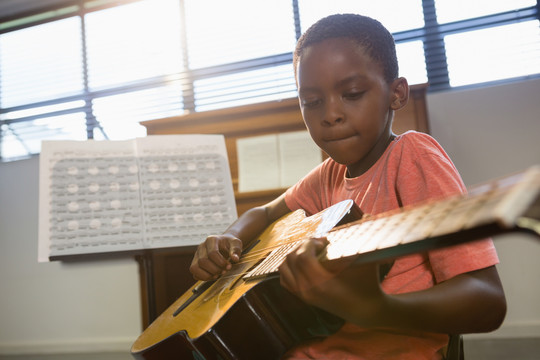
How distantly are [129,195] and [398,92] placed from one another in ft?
3.15

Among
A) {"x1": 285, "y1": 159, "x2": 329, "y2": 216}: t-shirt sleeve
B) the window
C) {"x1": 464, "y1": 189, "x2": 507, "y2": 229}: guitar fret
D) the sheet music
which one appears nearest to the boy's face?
{"x1": 285, "y1": 159, "x2": 329, "y2": 216}: t-shirt sleeve

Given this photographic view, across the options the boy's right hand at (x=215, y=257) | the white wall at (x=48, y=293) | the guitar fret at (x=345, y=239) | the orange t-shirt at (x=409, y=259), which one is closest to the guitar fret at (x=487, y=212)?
the guitar fret at (x=345, y=239)

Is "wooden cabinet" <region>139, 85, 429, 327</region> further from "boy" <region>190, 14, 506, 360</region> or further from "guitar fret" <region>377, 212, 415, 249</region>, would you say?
"guitar fret" <region>377, 212, 415, 249</region>

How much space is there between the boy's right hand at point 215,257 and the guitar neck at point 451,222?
474mm

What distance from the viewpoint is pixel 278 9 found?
2.97m

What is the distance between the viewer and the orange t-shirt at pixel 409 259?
605mm

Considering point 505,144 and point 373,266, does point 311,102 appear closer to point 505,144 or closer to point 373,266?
point 373,266

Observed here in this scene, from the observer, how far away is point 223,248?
998 millimetres

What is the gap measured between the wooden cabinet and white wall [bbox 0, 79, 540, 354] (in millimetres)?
594

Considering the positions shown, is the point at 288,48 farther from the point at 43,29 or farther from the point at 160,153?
the point at 43,29

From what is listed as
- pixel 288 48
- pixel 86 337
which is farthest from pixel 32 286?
pixel 288 48

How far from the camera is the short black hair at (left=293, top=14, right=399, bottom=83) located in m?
0.85

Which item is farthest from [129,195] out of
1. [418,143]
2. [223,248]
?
[418,143]

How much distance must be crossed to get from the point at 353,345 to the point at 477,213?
1.37ft
